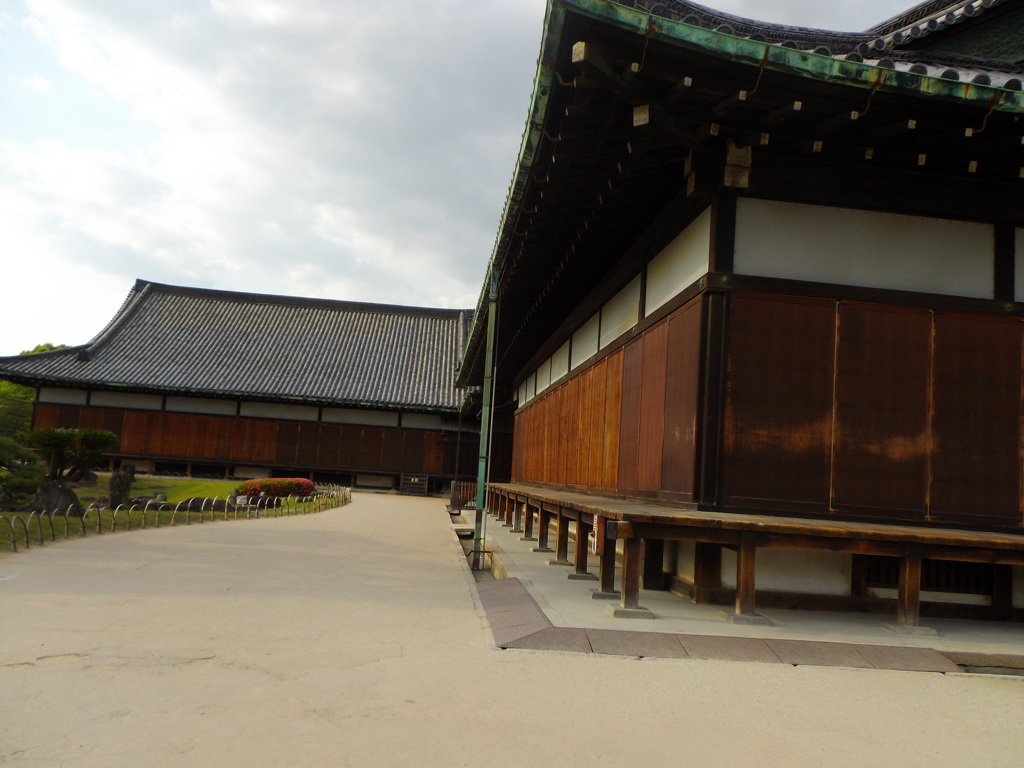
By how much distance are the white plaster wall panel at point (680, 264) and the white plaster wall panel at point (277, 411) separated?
69.9 ft

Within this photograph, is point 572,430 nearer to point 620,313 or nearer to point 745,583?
point 620,313

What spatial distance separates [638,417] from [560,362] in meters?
6.18

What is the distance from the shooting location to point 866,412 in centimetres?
629

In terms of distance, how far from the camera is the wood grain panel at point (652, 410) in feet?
23.9

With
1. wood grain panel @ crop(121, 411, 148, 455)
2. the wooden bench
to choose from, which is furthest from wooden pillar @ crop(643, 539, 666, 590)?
wood grain panel @ crop(121, 411, 148, 455)

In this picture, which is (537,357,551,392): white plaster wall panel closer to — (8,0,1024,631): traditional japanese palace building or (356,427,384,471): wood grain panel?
(8,0,1024,631): traditional japanese palace building

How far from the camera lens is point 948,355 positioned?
6.38m

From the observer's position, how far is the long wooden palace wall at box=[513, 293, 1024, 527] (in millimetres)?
6223

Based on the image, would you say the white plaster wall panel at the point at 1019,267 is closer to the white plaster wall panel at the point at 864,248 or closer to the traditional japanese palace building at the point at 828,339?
the traditional japanese palace building at the point at 828,339

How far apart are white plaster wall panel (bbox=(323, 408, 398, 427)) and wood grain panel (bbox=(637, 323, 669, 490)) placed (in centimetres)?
2094

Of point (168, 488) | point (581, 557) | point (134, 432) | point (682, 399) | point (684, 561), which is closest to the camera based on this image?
point (682, 399)

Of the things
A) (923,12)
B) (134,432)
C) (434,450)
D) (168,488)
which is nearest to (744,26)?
(923,12)

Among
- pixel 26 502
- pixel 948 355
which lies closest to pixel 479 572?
pixel 948 355

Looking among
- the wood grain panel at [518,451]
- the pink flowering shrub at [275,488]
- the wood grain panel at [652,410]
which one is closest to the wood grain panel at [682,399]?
the wood grain panel at [652,410]
